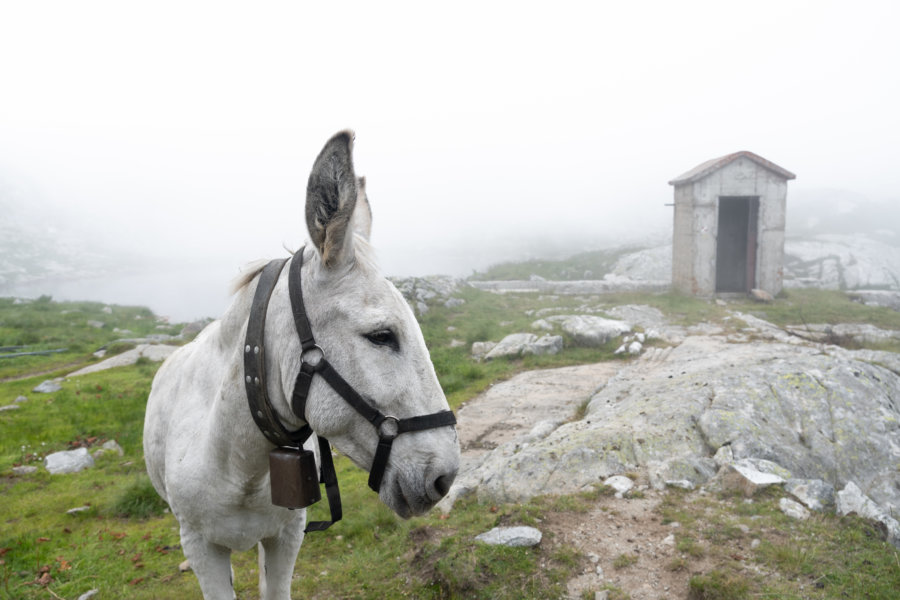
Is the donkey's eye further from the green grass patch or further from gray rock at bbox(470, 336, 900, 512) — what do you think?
gray rock at bbox(470, 336, 900, 512)

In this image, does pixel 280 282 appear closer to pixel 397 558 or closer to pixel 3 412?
pixel 397 558

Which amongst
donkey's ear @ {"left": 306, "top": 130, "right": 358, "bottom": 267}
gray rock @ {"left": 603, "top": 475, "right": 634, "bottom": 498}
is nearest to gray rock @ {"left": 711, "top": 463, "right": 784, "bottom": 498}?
gray rock @ {"left": 603, "top": 475, "right": 634, "bottom": 498}

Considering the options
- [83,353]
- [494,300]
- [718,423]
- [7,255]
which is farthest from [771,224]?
[7,255]

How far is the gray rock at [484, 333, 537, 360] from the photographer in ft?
36.2

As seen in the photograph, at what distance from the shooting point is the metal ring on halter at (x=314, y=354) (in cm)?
161

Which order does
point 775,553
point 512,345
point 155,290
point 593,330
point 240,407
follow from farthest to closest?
point 155,290 → point 593,330 → point 512,345 → point 775,553 → point 240,407

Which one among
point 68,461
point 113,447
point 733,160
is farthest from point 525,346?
point 733,160

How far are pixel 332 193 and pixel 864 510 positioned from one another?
4.60m

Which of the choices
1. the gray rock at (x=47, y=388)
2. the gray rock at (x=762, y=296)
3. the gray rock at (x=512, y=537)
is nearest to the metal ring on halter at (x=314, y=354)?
the gray rock at (x=512, y=537)

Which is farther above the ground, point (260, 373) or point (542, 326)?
point (260, 373)

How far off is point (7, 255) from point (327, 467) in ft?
197

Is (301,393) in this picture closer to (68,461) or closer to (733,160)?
(68,461)

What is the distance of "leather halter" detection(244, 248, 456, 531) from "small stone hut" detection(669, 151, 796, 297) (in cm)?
1779

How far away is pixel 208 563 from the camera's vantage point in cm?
230
